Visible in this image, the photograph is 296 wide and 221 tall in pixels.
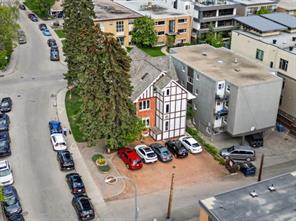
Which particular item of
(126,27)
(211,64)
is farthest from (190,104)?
(126,27)

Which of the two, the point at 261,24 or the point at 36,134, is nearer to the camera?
the point at 36,134

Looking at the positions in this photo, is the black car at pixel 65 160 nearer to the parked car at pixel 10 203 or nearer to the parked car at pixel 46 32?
the parked car at pixel 10 203

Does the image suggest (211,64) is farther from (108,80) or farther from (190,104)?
(108,80)

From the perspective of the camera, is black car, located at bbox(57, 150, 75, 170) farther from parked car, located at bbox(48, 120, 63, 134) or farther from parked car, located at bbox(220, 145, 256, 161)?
parked car, located at bbox(220, 145, 256, 161)

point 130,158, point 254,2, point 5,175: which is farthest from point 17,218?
point 254,2

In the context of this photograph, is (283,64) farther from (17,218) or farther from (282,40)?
(17,218)

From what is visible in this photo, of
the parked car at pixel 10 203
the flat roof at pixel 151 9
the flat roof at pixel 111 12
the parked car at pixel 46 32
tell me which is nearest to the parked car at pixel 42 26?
the parked car at pixel 46 32
